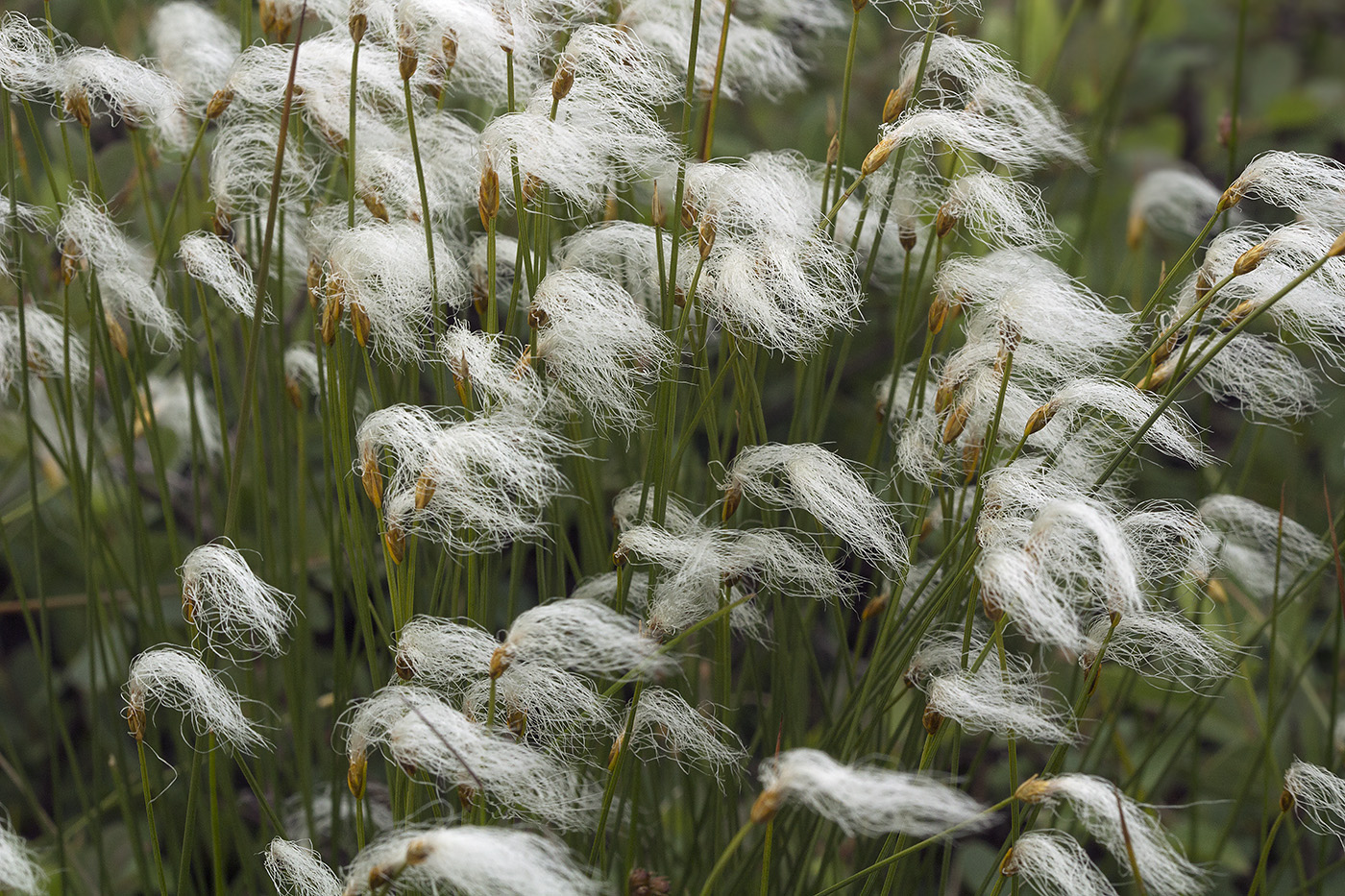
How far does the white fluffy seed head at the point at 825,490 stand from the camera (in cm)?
56

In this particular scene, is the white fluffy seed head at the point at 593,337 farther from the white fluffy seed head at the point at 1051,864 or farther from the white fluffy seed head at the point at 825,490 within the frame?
the white fluffy seed head at the point at 1051,864

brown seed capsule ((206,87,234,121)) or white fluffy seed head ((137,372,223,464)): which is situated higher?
brown seed capsule ((206,87,234,121))

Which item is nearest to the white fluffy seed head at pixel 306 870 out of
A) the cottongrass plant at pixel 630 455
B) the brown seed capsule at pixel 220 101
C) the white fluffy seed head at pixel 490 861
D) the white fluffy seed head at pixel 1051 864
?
the cottongrass plant at pixel 630 455

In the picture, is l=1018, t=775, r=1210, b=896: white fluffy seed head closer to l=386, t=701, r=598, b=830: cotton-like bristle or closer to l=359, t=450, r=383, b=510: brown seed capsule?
l=386, t=701, r=598, b=830: cotton-like bristle

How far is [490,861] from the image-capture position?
1.27 feet

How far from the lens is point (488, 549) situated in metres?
0.59

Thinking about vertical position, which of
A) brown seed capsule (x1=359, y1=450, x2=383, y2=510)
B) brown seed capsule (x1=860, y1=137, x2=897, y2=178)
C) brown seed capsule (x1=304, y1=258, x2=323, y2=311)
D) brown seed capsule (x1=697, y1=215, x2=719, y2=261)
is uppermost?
brown seed capsule (x1=860, y1=137, x2=897, y2=178)

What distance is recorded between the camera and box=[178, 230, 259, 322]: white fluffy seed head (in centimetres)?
62

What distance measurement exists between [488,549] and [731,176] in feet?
0.80

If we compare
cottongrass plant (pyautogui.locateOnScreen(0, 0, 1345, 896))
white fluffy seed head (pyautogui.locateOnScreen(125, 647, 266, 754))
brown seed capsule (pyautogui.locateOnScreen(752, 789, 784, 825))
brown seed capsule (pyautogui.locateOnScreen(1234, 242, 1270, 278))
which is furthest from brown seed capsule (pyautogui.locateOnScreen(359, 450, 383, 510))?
brown seed capsule (pyautogui.locateOnScreen(1234, 242, 1270, 278))

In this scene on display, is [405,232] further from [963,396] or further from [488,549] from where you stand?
[963,396]

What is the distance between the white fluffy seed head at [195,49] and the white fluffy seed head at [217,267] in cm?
13

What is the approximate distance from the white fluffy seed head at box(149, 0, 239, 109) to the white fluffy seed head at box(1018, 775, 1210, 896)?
656 mm

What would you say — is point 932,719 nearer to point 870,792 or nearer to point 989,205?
point 870,792
